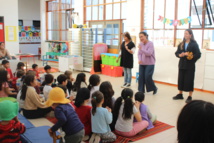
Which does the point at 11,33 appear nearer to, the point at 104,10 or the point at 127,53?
the point at 104,10

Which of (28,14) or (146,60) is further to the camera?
(28,14)

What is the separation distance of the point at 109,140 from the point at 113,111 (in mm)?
442

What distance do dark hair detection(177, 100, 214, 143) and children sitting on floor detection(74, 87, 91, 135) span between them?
2.22m

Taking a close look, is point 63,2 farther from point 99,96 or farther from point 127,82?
point 99,96

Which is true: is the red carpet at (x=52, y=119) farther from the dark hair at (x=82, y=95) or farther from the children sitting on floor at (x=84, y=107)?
the dark hair at (x=82, y=95)

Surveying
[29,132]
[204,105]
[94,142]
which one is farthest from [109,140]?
[204,105]

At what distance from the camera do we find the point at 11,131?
8.27 ft

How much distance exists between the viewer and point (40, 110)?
14.2ft

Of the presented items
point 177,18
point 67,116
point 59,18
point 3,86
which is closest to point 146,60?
point 177,18

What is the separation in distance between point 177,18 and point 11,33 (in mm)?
6516

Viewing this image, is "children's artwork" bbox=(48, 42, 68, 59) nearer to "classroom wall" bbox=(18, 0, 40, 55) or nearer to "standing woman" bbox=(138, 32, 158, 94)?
"classroom wall" bbox=(18, 0, 40, 55)

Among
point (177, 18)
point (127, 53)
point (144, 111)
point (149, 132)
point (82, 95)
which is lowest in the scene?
point (149, 132)

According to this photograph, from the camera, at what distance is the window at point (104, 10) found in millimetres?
8672

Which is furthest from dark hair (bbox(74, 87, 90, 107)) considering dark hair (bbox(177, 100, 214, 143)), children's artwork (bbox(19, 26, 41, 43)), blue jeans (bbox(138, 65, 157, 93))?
children's artwork (bbox(19, 26, 41, 43))
